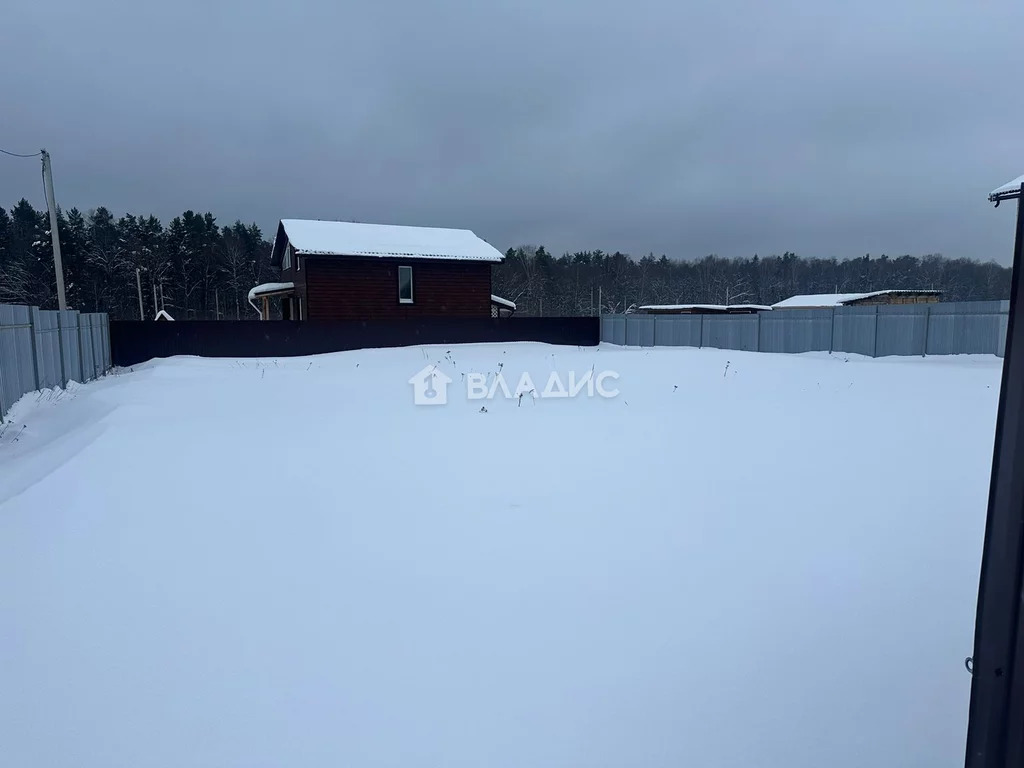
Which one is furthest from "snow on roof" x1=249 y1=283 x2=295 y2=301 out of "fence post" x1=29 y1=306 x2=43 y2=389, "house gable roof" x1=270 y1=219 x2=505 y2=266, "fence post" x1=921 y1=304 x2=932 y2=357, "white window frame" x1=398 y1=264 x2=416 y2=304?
"fence post" x1=921 y1=304 x2=932 y2=357

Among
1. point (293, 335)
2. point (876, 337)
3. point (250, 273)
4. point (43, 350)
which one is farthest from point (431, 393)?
point (250, 273)

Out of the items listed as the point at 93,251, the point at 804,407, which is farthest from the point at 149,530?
the point at 93,251

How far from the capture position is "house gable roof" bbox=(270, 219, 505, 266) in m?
21.7

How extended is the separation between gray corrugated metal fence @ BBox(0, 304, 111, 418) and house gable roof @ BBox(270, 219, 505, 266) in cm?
849

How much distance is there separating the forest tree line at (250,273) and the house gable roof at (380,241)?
22.9 metres

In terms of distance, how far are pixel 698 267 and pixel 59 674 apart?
86758 mm

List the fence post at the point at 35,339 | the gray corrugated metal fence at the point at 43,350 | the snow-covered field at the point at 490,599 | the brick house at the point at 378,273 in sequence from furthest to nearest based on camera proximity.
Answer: the brick house at the point at 378,273 → the fence post at the point at 35,339 → the gray corrugated metal fence at the point at 43,350 → the snow-covered field at the point at 490,599

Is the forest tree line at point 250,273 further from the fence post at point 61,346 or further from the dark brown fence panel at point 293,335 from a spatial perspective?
the fence post at point 61,346

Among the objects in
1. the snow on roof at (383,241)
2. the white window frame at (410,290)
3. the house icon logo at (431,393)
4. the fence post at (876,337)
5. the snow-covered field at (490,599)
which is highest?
the snow on roof at (383,241)

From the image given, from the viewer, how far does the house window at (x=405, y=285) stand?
22953mm

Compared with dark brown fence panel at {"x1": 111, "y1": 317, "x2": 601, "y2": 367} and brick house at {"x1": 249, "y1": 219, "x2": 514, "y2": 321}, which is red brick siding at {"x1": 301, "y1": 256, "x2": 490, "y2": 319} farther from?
dark brown fence panel at {"x1": 111, "y1": 317, "x2": 601, "y2": 367}

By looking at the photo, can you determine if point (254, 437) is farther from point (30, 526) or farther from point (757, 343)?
point (757, 343)

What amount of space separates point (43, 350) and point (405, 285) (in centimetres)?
1388

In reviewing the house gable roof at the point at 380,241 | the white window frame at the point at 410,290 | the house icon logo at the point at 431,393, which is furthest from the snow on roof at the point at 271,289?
the house icon logo at the point at 431,393
